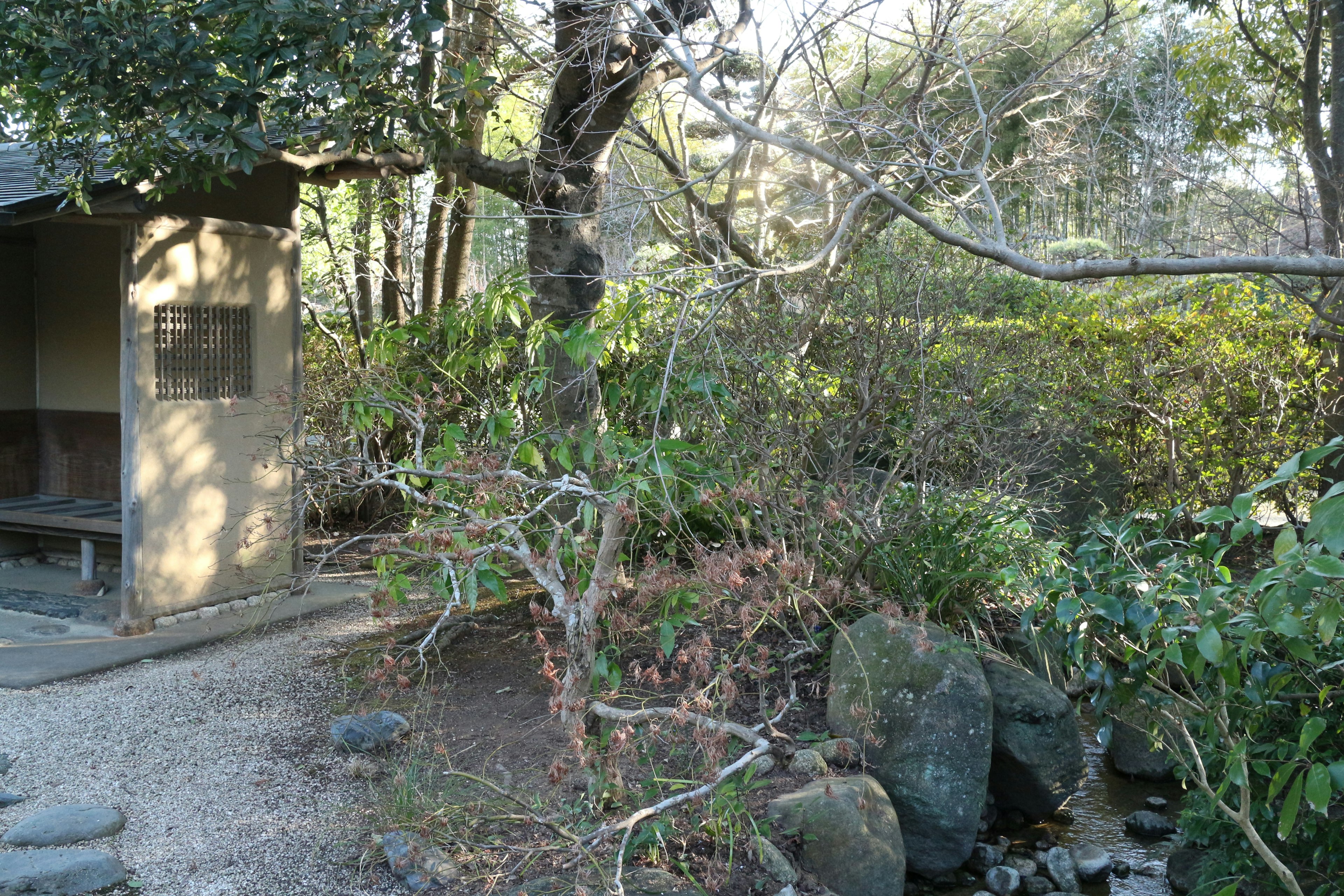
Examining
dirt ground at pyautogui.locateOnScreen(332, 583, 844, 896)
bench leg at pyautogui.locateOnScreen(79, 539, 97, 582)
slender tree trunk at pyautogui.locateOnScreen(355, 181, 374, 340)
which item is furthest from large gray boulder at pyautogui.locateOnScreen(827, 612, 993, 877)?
slender tree trunk at pyautogui.locateOnScreen(355, 181, 374, 340)

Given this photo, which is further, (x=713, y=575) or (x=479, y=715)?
(x=479, y=715)

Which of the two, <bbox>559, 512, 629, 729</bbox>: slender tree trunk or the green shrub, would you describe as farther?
<bbox>559, 512, 629, 729</bbox>: slender tree trunk

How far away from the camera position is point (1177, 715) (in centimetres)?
337

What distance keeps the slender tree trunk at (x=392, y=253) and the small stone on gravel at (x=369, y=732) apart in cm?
523

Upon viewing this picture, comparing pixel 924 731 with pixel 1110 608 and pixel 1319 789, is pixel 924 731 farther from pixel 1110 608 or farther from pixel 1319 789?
pixel 1319 789

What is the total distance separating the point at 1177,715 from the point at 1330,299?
3289mm

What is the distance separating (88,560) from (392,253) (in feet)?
13.1

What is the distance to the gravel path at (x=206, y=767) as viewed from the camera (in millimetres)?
3318

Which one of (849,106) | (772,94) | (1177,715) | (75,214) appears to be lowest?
(1177,715)

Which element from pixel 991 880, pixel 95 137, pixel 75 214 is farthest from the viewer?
pixel 75 214

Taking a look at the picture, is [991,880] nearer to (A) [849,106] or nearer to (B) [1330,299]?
(B) [1330,299]

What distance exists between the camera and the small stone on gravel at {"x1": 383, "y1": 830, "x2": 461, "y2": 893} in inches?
123

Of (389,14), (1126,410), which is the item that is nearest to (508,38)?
(389,14)

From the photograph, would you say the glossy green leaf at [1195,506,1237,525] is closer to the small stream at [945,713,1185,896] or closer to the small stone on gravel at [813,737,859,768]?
the small stone on gravel at [813,737,859,768]
